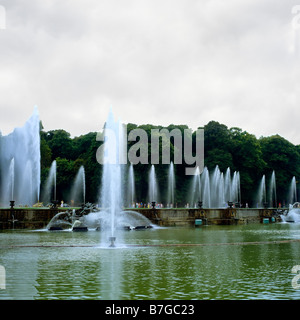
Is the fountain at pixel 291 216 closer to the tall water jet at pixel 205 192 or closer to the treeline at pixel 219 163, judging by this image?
the tall water jet at pixel 205 192

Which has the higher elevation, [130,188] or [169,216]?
[130,188]

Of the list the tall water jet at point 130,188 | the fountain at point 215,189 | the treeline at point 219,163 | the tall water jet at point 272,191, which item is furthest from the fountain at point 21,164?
the tall water jet at point 272,191

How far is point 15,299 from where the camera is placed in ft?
32.0

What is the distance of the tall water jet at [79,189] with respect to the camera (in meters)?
67.9

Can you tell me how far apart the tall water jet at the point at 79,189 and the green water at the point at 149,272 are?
4806 cm

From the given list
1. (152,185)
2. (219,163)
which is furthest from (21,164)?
(219,163)

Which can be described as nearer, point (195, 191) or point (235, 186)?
point (235, 186)

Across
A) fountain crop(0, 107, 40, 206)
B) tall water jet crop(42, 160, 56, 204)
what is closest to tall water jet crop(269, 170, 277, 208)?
tall water jet crop(42, 160, 56, 204)

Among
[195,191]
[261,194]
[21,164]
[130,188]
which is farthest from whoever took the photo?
[261,194]

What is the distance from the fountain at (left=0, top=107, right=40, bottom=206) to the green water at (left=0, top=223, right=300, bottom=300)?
29.1 metres

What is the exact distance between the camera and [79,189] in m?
70.1

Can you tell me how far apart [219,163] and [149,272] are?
5721 cm

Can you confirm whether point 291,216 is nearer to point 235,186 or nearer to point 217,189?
point 217,189

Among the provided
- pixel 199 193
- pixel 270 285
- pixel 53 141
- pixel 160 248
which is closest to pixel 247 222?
pixel 199 193
